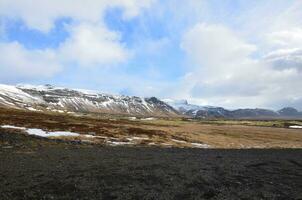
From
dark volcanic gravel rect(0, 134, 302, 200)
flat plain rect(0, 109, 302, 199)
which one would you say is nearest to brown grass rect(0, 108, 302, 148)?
flat plain rect(0, 109, 302, 199)

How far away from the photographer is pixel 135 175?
30.3 metres

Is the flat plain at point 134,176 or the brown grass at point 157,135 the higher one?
the brown grass at point 157,135

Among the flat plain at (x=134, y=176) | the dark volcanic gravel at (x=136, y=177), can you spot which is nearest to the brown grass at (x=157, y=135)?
the flat plain at (x=134, y=176)

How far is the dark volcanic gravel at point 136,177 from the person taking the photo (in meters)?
24.5

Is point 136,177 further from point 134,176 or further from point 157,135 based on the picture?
point 157,135

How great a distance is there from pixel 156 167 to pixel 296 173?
1367cm

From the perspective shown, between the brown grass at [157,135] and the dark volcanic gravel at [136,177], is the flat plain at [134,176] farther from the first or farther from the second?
the brown grass at [157,135]

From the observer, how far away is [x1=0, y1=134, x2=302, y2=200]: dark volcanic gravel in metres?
24.5

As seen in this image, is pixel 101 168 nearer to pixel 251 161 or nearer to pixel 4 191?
pixel 4 191

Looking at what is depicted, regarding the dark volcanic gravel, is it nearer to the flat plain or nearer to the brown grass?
the flat plain

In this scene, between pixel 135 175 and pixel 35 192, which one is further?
pixel 135 175

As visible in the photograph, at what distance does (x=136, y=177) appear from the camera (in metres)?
29.5

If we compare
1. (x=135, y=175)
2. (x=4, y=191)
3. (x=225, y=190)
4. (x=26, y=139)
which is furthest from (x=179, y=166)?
(x=26, y=139)

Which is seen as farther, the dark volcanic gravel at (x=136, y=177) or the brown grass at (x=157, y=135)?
the brown grass at (x=157, y=135)
